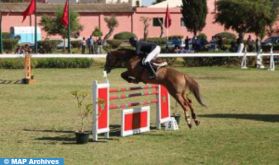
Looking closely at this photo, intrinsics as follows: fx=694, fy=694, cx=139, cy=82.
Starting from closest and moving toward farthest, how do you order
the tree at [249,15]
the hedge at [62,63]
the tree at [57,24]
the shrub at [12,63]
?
the shrub at [12,63] → the hedge at [62,63] → the tree at [249,15] → the tree at [57,24]

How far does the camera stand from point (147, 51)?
50.6ft

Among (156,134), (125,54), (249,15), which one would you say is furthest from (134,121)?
(249,15)

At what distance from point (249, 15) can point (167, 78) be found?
160ft

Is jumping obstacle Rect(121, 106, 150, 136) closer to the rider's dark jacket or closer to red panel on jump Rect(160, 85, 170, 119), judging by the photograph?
red panel on jump Rect(160, 85, 170, 119)

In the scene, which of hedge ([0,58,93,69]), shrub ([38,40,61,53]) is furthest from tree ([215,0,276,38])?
hedge ([0,58,93,69])

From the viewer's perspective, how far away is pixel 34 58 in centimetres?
3969

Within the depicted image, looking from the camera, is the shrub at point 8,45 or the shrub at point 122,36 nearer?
the shrub at point 8,45

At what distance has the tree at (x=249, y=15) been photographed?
62438mm

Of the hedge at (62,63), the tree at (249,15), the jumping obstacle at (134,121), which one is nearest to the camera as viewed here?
the jumping obstacle at (134,121)

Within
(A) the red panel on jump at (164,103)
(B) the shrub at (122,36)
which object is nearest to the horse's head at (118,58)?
(A) the red panel on jump at (164,103)

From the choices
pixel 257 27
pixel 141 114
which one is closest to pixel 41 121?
pixel 141 114

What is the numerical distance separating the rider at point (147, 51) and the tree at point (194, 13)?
52.4 m

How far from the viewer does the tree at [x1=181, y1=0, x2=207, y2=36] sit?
221 ft

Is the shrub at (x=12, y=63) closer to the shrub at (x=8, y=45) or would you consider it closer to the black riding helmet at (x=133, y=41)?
the shrub at (x=8, y=45)
